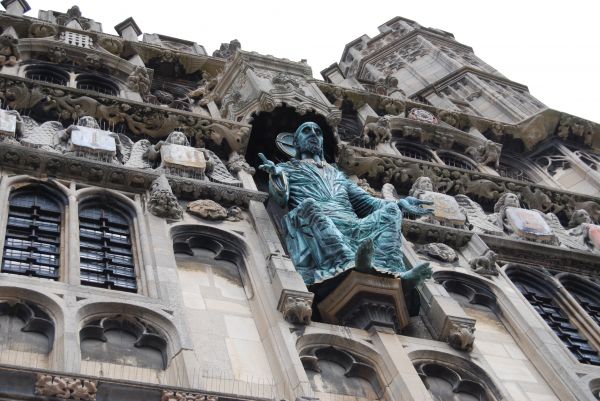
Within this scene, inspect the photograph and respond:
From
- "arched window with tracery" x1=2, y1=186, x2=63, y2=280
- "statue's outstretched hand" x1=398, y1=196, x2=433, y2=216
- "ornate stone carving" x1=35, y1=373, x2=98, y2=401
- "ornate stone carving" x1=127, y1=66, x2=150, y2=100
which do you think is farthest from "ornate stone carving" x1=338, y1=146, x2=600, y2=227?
"ornate stone carving" x1=35, y1=373, x2=98, y2=401

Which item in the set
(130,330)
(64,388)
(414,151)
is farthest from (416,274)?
(414,151)

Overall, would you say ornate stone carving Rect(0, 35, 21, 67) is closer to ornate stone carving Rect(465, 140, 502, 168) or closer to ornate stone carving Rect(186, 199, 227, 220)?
ornate stone carving Rect(186, 199, 227, 220)

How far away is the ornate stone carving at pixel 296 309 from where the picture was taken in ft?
40.1

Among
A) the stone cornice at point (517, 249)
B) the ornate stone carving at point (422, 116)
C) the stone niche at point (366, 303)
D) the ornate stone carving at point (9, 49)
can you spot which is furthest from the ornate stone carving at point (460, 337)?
the ornate stone carving at point (422, 116)

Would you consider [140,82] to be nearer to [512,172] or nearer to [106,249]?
[106,249]

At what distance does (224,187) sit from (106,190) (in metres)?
1.90

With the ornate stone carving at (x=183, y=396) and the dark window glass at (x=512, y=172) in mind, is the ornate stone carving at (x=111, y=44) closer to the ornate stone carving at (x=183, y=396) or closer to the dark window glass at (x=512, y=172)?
the dark window glass at (x=512, y=172)

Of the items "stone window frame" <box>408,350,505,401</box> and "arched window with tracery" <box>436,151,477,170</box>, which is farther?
"arched window with tracery" <box>436,151,477,170</box>

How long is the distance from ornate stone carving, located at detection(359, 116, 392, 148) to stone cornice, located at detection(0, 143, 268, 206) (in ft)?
19.7

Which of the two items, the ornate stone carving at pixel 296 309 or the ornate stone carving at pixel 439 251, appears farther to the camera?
the ornate stone carving at pixel 439 251

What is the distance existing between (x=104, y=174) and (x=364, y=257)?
4.42 meters

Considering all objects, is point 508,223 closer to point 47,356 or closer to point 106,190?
point 106,190

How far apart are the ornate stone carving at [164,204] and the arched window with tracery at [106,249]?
0.44m

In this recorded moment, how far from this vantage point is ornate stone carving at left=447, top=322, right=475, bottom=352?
43.4 feet
